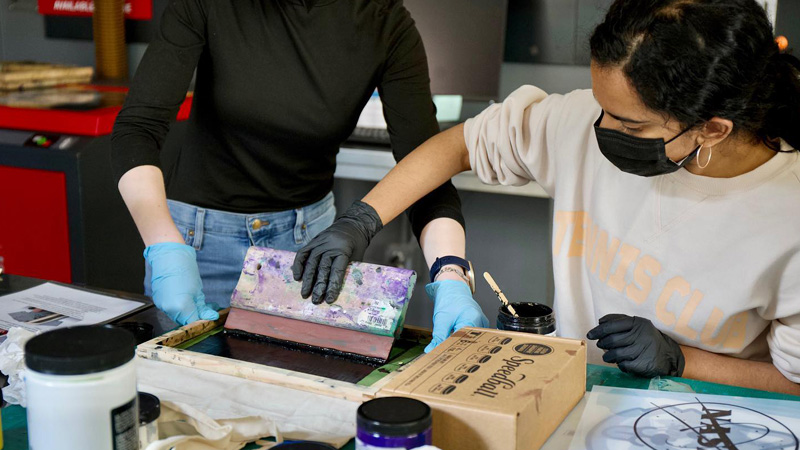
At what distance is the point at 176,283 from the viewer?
A: 135cm

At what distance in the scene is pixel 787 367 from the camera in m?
1.17

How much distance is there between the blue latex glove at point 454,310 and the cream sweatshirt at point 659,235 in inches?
9.3

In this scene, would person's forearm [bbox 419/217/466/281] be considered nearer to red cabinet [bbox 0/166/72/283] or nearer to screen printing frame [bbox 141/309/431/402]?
screen printing frame [bbox 141/309/431/402]

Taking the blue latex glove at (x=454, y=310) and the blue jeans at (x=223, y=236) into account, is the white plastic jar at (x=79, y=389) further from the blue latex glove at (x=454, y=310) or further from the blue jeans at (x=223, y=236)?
the blue jeans at (x=223, y=236)

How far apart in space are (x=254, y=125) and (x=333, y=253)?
0.50 meters

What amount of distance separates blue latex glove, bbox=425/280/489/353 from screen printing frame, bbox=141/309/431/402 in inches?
7.7

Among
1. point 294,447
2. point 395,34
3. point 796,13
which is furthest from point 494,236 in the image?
point 294,447

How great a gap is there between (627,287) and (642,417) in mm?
385

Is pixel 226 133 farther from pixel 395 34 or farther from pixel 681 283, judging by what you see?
pixel 681 283

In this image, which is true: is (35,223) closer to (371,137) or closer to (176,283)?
(371,137)

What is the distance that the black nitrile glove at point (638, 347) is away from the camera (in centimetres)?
118

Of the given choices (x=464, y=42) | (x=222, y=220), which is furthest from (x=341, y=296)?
(x=464, y=42)

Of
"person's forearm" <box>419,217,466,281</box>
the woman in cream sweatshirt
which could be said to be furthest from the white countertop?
the woman in cream sweatshirt

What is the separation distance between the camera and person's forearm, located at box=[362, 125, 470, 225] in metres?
1.51
